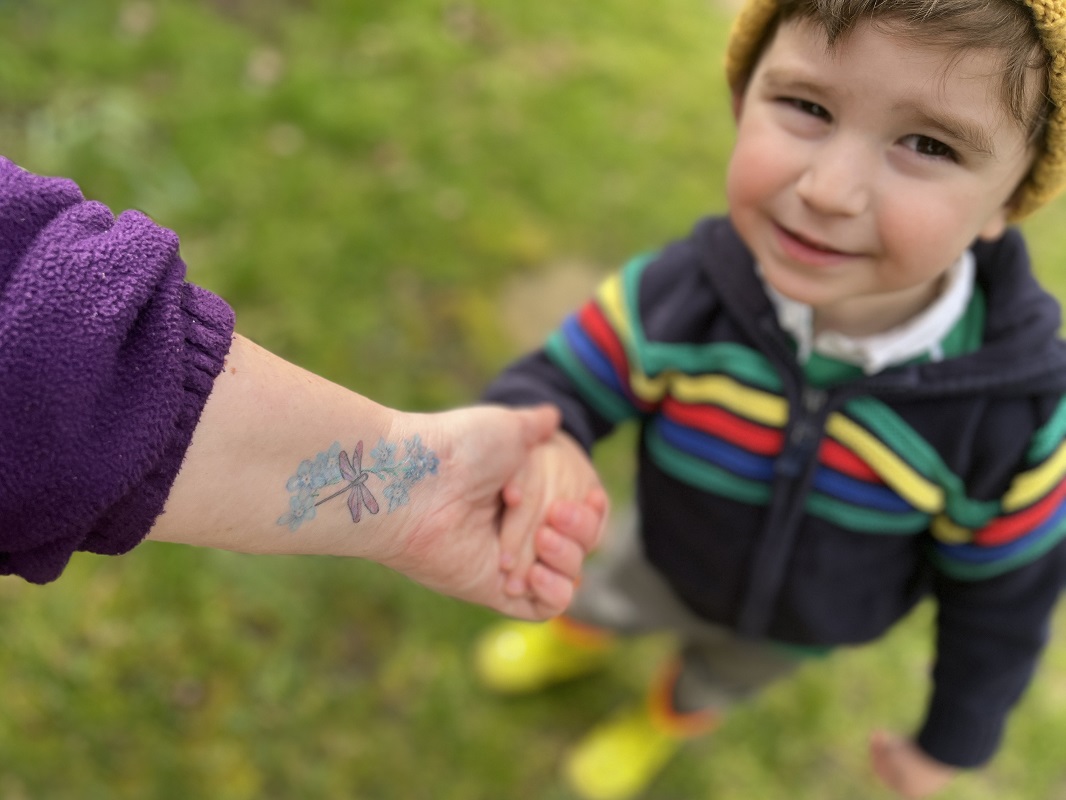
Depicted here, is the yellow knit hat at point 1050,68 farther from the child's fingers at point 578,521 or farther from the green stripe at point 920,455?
the child's fingers at point 578,521

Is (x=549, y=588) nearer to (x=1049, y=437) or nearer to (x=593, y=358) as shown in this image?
(x=593, y=358)

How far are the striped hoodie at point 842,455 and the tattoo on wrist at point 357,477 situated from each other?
0.35 metres

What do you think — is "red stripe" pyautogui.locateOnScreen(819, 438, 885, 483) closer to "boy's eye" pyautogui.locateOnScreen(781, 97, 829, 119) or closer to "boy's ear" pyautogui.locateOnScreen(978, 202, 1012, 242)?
"boy's ear" pyautogui.locateOnScreen(978, 202, 1012, 242)

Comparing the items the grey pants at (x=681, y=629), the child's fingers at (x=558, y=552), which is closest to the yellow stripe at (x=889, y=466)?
the child's fingers at (x=558, y=552)

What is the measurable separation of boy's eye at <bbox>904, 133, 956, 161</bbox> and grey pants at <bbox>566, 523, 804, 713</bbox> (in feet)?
3.70

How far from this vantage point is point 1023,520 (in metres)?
1.46

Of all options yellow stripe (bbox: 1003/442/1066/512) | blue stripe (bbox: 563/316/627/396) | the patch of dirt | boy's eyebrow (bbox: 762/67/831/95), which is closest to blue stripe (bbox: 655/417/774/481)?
blue stripe (bbox: 563/316/627/396)

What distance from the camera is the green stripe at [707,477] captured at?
160 cm

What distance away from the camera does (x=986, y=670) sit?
1.62 meters

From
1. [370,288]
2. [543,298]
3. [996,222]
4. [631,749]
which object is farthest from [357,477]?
[543,298]

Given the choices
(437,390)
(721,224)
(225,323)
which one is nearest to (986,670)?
(721,224)

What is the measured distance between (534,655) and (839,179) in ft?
5.35

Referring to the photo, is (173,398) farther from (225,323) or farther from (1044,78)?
(1044,78)

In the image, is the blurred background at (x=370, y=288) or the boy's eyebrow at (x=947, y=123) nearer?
the boy's eyebrow at (x=947, y=123)
